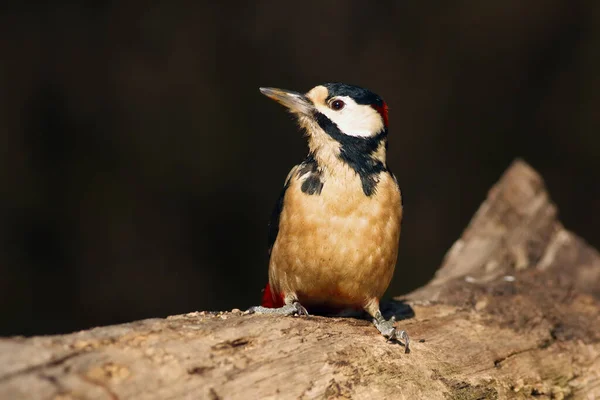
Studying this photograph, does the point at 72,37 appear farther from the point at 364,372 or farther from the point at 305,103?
the point at 364,372

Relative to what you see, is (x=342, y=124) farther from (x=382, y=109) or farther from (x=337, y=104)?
(x=382, y=109)

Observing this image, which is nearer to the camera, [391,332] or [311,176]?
[391,332]

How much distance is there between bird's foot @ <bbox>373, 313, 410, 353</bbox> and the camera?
3698 mm

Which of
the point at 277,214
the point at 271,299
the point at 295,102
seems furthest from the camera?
the point at 271,299

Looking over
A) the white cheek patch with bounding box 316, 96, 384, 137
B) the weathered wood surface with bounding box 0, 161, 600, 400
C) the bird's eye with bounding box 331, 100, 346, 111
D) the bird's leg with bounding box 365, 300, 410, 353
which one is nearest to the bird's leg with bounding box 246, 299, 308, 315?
the weathered wood surface with bounding box 0, 161, 600, 400

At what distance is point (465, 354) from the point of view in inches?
153

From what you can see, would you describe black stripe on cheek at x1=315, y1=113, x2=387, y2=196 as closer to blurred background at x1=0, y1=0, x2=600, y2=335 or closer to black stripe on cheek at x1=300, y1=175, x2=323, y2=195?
black stripe on cheek at x1=300, y1=175, x2=323, y2=195

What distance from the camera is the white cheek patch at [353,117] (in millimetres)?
4004

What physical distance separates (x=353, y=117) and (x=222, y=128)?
140 inches

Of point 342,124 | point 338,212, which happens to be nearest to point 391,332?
point 338,212

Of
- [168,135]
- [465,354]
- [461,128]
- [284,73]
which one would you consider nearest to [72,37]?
[168,135]

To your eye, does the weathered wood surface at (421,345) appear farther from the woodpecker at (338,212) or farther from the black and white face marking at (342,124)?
the black and white face marking at (342,124)

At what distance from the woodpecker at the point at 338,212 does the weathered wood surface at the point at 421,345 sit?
0.76 feet

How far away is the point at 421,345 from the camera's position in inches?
149
